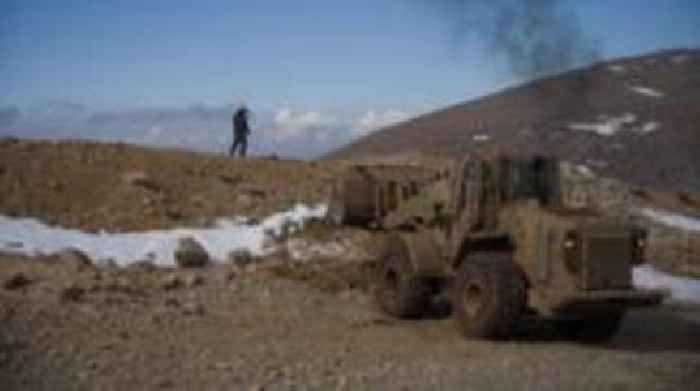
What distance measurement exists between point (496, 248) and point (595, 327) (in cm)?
167

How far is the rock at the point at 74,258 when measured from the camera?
1839 cm

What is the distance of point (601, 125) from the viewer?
50438 mm

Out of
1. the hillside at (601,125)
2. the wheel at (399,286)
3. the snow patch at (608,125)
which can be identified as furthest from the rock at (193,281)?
the snow patch at (608,125)

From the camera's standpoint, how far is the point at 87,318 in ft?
44.6

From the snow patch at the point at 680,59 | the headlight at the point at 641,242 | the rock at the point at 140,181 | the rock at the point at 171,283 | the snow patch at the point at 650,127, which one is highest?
the snow patch at the point at 680,59

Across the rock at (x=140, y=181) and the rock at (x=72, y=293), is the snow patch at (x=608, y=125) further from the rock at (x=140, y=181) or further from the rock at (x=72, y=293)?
the rock at (x=72, y=293)

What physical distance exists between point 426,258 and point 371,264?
192cm

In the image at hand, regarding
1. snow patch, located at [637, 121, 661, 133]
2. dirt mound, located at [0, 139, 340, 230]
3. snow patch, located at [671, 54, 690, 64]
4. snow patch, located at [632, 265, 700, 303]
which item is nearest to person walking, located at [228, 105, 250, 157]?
dirt mound, located at [0, 139, 340, 230]

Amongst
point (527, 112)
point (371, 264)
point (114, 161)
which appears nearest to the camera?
point (371, 264)

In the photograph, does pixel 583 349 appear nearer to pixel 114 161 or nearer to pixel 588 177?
pixel 114 161

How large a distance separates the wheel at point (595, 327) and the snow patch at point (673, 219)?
14185 millimetres

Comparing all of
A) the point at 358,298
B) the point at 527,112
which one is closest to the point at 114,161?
the point at 358,298

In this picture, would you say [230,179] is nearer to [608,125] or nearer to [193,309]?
[193,309]

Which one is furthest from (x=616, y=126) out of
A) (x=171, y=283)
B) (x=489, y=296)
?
(x=489, y=296)
